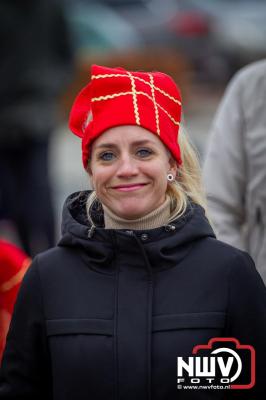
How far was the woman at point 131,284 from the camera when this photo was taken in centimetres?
342

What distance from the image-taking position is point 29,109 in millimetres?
8070

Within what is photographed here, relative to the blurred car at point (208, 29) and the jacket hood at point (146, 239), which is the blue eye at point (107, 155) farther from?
the blurred car at point (208, 29)

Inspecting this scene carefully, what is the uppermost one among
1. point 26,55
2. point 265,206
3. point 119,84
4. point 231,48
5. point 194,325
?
point 231,48

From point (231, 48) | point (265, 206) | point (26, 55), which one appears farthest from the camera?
point (231, 48)

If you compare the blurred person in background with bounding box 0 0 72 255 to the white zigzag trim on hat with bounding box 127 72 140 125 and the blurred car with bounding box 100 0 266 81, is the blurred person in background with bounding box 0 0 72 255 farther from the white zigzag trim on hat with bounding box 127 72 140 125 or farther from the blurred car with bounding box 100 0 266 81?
the blurred car with bounding box 100 0 266 81

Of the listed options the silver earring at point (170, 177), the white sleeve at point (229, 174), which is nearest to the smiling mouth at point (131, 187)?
the silver earring at point (170, 177)

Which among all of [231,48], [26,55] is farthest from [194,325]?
[231,48]

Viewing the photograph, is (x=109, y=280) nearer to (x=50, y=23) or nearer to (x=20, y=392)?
(x=20, y=392)

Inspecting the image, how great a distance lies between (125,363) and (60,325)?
0.80ft

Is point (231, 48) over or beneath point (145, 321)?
over

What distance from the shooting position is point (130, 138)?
11.6 feet

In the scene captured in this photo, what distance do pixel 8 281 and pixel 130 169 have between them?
110 centimetres

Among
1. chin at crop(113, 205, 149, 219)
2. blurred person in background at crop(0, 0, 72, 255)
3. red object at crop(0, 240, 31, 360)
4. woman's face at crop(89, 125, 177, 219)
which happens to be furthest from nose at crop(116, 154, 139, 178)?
blurred person in background at crop(0, 0, 72, 255)

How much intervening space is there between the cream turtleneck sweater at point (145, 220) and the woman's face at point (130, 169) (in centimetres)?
2
